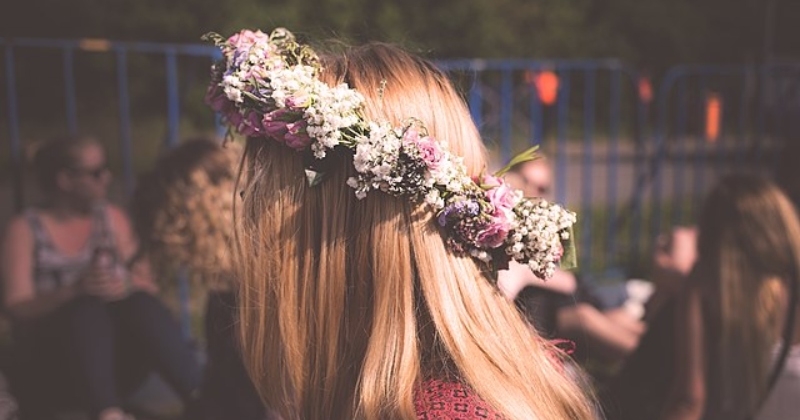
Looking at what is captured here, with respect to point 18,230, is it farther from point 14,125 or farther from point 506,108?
point 506,108

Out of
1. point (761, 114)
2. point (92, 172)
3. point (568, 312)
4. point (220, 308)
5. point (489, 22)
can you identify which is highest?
point (489, 22)

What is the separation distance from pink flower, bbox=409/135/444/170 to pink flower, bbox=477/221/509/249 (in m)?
0.12

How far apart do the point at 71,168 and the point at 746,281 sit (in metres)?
2.41

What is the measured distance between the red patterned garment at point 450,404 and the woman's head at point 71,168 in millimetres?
2362

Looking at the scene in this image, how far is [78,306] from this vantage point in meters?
2.65

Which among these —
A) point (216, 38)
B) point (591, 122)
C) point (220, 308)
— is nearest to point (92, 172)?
point (220, 308)

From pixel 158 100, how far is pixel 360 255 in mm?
12623

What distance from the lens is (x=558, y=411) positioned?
117cm

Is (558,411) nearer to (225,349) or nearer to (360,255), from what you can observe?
(360,255)

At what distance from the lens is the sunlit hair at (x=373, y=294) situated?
1.12 meters

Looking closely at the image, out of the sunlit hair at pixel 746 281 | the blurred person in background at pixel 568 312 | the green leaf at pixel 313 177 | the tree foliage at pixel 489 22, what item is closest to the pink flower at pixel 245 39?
the green leaf at pixel 313 177

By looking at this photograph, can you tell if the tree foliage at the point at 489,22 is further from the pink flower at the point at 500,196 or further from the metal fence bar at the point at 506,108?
the pink flower at the point at 500,196

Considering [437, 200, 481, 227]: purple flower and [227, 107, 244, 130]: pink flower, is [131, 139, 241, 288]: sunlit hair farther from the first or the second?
[437, 200, 481, 227]: purple flower

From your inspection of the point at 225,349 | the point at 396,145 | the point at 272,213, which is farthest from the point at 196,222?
the point at 396,145
